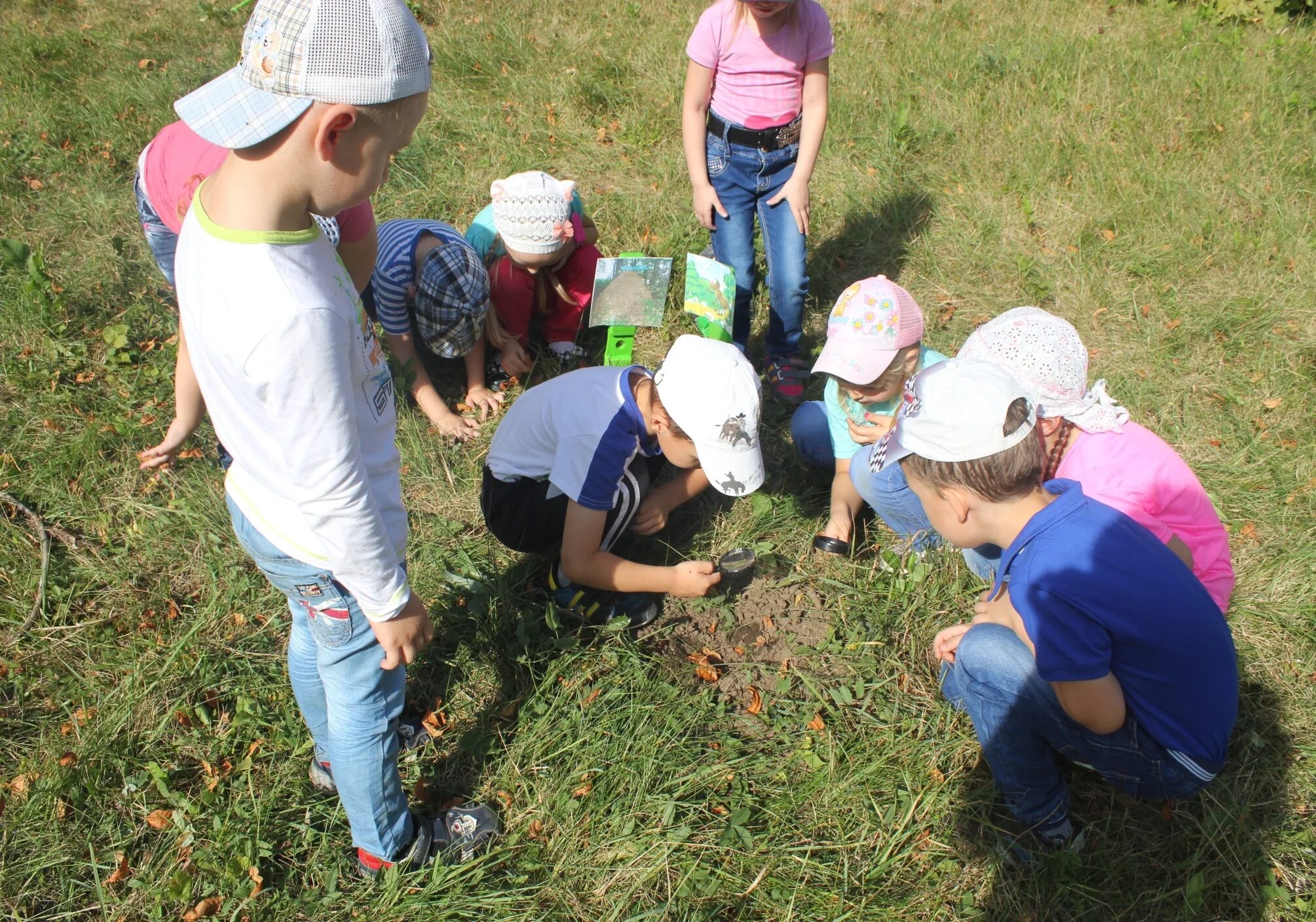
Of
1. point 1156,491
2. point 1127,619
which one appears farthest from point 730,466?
point 1156,491

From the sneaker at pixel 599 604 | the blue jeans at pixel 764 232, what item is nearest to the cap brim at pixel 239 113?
the sneaker at pixel 599 604

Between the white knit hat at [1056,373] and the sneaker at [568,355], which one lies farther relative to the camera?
the sneaker at [568,355]

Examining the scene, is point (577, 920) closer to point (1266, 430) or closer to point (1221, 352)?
point (1266, 430)

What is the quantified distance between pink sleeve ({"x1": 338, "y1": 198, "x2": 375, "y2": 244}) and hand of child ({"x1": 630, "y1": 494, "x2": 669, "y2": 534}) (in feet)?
3.72

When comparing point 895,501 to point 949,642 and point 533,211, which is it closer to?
point 949,642

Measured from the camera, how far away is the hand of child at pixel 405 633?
5.15 ft

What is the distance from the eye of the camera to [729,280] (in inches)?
136

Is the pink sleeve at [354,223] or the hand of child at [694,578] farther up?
the pink sleeve at [354,223]

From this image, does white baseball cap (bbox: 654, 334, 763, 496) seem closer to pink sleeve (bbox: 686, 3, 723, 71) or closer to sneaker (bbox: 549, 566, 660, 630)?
sneaker (bbox: 549, 566, 660, 630)

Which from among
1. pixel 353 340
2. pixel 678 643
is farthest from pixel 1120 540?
pixel 353 340

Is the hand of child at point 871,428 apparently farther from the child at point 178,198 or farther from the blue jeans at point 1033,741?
the child at point 178,198

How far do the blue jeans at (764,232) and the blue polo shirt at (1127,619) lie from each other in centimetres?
188

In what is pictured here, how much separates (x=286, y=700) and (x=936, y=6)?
6.67 meters

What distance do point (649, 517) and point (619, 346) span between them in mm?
985
